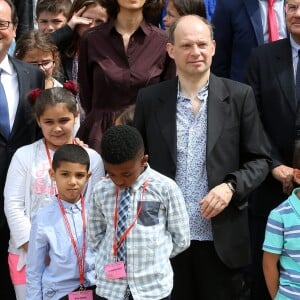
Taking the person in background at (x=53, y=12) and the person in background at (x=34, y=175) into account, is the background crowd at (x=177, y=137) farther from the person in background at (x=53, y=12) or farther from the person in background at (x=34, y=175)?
the person in background at (x=53, y=12)

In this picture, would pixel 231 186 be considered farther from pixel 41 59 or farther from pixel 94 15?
pixel 94 15

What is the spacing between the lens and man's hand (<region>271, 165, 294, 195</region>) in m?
4.41

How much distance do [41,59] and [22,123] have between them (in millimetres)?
831

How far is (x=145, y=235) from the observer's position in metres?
3.49

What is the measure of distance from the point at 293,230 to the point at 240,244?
18.0 inches

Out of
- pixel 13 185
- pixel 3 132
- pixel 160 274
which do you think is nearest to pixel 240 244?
pixel 160 274

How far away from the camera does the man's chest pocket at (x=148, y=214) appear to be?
138 inches

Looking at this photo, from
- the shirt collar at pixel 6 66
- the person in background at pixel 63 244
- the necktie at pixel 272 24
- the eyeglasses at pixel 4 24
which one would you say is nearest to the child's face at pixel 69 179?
the person in background at pixel 63 244

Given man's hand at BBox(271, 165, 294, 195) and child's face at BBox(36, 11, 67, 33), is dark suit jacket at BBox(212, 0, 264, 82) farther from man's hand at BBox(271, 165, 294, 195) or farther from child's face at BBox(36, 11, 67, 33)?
child's face at BBox(36, 11, 67, 33)

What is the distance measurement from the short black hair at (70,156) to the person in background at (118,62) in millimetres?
790

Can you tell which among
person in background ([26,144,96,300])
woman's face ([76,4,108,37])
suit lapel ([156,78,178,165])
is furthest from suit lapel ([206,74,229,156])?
woman's face ([76,4,108,37])

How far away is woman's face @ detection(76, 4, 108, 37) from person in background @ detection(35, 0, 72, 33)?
0.39 metres

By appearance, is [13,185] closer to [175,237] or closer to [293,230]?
[175,237]

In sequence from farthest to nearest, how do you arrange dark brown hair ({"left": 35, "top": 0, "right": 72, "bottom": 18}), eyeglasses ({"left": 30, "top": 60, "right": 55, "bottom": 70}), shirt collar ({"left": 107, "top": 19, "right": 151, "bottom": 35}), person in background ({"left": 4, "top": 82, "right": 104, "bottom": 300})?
dark brown hair ({"left": 35, "top": 0, "right": 72, "bottom": 18}) < eyeglasses ({"left": 30, "top": 60, "right": 55, "bottom": 70}) < shirt collar ({"left": 107, "top": 19, "right": 151, "bottom": 35}) < person in background ({"left": 4, "top": 82, "right": 104, "bottom": 300})
